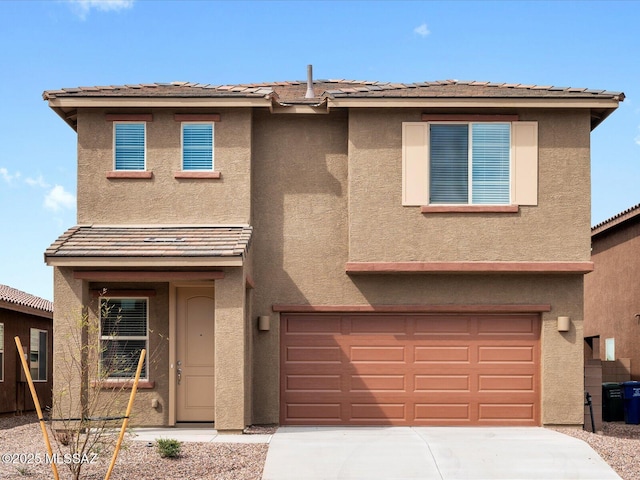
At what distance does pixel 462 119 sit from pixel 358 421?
6.12 metres

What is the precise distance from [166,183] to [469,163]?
5786mm

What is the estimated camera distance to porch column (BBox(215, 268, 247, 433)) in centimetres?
1574

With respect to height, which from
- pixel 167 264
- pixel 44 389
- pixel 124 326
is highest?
pixel 167 264

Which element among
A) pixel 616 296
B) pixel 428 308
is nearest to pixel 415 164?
pixel 428 308

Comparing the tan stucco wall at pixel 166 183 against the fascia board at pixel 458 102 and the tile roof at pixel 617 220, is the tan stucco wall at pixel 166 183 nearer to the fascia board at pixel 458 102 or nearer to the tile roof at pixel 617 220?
the fascia board at pixel 458 102

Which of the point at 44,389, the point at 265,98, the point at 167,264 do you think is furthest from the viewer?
the point at 44,389

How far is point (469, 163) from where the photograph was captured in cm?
1750

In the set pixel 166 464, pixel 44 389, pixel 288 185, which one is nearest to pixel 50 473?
pixel 166 464

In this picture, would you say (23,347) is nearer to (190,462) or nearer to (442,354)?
(442,354)

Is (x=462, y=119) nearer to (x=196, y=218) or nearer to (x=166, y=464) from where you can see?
(x=196, y=218)

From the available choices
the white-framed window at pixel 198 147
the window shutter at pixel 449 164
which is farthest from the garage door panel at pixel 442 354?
the white-framed window at pixel 198 147

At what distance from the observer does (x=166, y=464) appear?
13086mm

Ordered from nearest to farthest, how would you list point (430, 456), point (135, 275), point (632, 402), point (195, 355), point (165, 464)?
point (165, 464)
point (430, 456)
point (135, 275)
point (195, 355)
point (632, 402)

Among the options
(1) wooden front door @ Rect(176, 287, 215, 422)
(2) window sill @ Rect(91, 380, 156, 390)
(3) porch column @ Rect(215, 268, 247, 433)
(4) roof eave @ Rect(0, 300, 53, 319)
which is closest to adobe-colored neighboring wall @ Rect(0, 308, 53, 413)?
(4) roof eave @ Rect(0, 300, 53, 319)
